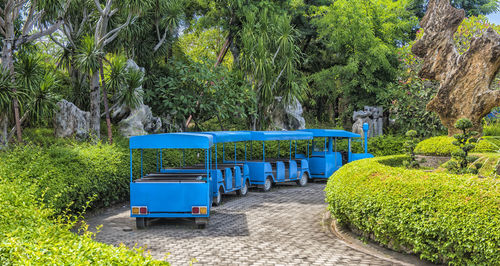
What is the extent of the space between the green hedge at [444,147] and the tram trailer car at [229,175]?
5.08m

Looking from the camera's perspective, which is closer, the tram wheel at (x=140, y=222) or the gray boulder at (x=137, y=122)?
the tram wheel at (x=140, y=222)

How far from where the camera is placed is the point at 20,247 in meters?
3.78

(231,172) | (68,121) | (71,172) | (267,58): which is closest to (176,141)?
(71,172)

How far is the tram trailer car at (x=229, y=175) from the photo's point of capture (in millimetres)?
11508

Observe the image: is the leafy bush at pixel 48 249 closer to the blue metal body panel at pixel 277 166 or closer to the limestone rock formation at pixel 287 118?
the blue metal body panel at pixel 277 166

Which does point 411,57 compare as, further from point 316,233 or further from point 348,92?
point 316,233

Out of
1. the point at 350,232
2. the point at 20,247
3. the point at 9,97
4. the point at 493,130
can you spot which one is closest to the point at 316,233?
the point at 350,232

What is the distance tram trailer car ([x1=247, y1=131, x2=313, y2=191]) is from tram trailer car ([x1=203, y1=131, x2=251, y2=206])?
Answer: 0.40 m

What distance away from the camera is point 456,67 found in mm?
10977

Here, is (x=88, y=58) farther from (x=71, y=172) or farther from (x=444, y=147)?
(x=444, y=147)

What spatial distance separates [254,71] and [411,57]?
8.26 m

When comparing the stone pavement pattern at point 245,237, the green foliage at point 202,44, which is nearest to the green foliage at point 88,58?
the stone pavement pattern at point 245,237

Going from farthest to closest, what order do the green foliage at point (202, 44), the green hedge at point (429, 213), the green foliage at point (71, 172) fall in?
the green foliage at point (202, 44) < the green foliage at point (71, 172) < the green hedge at point (429, 213)

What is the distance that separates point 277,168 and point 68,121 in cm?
726
